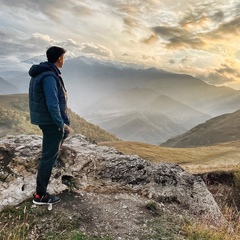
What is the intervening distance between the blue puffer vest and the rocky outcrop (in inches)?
127

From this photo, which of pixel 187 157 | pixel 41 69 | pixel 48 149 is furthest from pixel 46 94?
pixel 187 157

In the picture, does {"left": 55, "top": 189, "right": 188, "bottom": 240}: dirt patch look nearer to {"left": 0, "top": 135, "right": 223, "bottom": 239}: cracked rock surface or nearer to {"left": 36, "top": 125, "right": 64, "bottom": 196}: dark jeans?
{"left": 0, "top": 135, "right": 223, "bottom": 239}: cracked rock surface

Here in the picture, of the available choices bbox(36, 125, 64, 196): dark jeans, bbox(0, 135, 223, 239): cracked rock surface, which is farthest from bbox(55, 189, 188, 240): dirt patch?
bbox(36, 125, 64, 196): dark jeans

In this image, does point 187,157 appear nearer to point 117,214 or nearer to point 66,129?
point 117,214

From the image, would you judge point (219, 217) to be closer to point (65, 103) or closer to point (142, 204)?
point (142, 204)

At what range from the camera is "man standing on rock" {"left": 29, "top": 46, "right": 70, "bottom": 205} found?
9.02m

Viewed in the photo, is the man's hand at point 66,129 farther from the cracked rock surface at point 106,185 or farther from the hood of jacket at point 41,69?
the cracked rock surface at point 106,185

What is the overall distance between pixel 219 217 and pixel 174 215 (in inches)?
96.0

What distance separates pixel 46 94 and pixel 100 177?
18.2 feet

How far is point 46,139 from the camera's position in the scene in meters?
9.70

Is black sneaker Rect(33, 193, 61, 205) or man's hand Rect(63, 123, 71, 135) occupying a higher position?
man's hand Rect(63, 123, 71, 135)

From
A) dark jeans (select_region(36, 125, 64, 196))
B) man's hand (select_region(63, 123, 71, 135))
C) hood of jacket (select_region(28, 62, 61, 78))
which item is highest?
hood of jacket (select_region(28, 62, 61, 78))

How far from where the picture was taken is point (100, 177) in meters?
13.2

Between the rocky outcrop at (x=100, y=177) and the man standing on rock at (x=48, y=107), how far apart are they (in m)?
1.41
